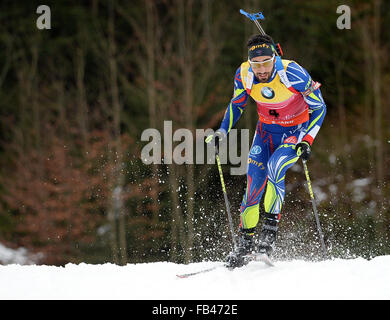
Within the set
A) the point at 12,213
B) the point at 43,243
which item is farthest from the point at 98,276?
the point at 12,213

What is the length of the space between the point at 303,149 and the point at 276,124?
38 cm

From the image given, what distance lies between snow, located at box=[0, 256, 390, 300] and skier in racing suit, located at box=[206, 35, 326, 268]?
369 mm

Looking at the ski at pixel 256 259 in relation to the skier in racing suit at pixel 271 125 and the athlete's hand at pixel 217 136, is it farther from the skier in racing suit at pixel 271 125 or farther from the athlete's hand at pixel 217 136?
the athlete's hand at pixel 217 136

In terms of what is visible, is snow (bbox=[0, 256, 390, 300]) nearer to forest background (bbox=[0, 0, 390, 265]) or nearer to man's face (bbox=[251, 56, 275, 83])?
man's face (bbox=[251, 56, 275, 83])

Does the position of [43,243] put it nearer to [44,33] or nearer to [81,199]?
[81,199]

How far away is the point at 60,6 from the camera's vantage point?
1817 centimetres

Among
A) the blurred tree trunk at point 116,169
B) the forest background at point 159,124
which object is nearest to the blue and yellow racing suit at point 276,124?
the forest background at point 159,124

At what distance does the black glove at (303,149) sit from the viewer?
482cm

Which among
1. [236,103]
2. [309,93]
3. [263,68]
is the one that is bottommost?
[236,103]

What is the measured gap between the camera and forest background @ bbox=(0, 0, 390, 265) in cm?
1227

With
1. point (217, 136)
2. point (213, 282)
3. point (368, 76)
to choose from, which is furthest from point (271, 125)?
point (368, 76)

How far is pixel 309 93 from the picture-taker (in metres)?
4.88

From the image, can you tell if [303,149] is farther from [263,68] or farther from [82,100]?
[82,100]

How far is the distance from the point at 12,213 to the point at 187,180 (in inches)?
220
